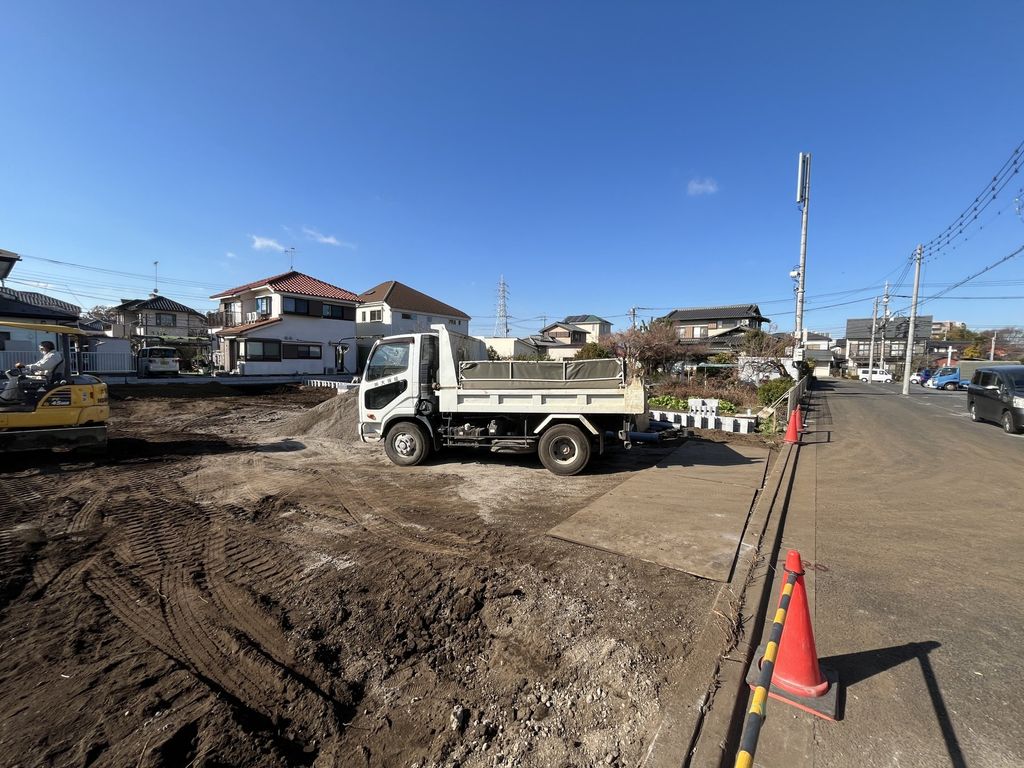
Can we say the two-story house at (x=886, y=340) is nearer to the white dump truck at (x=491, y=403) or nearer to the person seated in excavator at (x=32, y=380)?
the white dump truck at (x=491, y=403)

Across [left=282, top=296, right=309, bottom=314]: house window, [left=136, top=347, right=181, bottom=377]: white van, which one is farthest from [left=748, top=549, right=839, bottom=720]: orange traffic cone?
[left=282, top=296, right=309, bottom=314]: house window

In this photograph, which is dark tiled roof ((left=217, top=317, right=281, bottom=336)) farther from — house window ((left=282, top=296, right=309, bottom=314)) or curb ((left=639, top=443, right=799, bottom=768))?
curb ((left=639, top=443, right=799, bottom=768))

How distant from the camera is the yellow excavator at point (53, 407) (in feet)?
22.5

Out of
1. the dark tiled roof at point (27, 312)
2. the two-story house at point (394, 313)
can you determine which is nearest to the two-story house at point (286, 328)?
the two-story house at point (394, 313)

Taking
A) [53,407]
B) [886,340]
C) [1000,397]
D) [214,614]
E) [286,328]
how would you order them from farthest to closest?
1. [886,340]
2. [286,328]
3. [1000,397]
4. [53,407]
5. [214,614]

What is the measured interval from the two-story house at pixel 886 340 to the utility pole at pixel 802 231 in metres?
25.6

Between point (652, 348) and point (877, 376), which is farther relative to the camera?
point (877, 376)

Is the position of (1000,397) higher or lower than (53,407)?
higher

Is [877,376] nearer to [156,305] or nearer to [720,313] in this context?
[720,313]

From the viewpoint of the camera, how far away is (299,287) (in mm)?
30906

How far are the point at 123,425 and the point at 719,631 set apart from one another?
15172 mm

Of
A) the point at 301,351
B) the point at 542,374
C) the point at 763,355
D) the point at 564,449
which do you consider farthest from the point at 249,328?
the point at 763,355

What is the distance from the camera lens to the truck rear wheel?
686cm

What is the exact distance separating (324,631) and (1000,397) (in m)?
16.2
